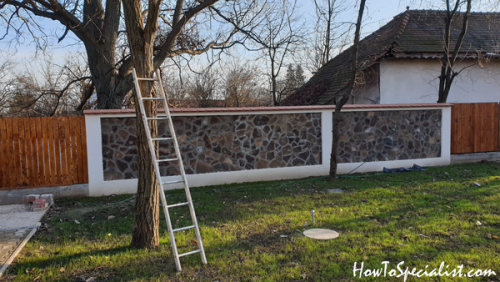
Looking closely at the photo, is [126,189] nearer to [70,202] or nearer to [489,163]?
[70,202]

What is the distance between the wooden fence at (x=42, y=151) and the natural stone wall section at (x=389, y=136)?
769cm

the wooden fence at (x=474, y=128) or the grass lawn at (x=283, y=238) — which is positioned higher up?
the wooden fence at (x=474, y=128)

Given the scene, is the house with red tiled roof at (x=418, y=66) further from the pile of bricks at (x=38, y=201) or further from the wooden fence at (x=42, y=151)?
the pile of bricks at (x=38, y=201)

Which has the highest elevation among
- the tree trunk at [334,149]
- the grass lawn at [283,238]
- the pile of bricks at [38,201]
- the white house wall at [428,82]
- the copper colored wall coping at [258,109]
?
the white house wall at [428,82]

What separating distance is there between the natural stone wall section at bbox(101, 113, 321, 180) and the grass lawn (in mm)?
1184

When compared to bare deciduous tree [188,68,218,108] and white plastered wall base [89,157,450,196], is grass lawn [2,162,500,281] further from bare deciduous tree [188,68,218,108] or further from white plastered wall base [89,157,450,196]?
bare deciduous tree [188,68,218,108]

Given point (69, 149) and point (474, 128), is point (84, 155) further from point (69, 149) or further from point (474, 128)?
point (474, 128)

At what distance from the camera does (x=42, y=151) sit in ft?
28.6

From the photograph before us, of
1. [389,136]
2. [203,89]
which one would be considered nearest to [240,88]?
[203,89]

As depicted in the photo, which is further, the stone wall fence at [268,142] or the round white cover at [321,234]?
the stone wall fence at [268,142]

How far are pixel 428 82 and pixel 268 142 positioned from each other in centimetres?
979

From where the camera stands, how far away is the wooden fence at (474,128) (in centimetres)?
1273

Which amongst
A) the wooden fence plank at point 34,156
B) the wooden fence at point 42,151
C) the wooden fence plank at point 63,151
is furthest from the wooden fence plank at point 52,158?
the wooden fence plank at point 34,156

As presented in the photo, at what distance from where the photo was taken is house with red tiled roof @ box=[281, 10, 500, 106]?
15.3m
